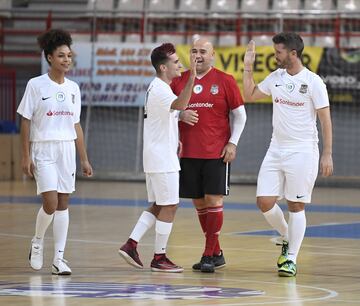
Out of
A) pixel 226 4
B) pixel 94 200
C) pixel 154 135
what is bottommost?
pixel 94 200

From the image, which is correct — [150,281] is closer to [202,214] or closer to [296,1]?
[202,214]

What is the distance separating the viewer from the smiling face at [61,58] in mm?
10484

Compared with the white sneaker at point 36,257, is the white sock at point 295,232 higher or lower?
higher

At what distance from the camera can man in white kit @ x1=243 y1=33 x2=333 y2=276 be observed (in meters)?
10.4

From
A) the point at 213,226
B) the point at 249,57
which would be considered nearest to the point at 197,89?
the point at 249,57

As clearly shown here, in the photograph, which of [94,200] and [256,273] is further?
[94,200]

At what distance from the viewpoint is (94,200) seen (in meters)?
19.9

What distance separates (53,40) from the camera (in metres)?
10.5

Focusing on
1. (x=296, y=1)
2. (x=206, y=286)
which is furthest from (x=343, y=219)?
(x=296, y=1)

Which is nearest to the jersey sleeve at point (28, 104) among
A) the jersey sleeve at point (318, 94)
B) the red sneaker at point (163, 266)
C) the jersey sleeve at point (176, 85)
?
the jersey sleeve at point (176, 85)

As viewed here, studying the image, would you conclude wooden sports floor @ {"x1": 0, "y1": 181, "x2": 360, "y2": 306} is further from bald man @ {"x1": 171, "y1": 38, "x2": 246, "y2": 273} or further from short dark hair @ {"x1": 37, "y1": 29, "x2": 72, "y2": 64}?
short dark hair @ {"x1": 37, "y1": 29, "x2": 72, "y2": 64}

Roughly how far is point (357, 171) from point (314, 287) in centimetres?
1505

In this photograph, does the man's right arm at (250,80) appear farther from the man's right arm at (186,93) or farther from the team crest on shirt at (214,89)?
the man's right arm at (186,93)

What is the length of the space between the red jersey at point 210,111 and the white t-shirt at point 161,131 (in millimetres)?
271
